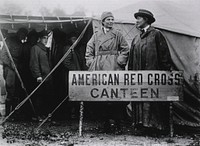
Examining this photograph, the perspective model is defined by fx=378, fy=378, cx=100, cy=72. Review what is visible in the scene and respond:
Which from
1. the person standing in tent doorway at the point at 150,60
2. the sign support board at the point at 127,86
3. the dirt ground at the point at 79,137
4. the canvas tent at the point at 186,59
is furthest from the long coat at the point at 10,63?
the person standing in tent doorway at the point at 150,60

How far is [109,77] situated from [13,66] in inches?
108

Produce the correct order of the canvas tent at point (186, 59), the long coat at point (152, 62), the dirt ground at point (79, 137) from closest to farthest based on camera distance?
1. the dirt ground at point (79, 137)
2. the long coat at point (152, 62)
3. the canvas tent at point (186, 59)

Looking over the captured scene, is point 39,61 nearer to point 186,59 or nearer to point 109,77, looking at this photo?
point 109,77

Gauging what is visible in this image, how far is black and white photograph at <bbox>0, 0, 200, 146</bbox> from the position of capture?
6.38 m

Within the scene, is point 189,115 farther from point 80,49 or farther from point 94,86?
point 80,49

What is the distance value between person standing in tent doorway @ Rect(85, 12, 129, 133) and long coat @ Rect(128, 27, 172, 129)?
309mm

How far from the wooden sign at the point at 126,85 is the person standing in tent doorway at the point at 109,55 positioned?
50 cm

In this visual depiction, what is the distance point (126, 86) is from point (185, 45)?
5.93 feet

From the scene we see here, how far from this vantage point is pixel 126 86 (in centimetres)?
639

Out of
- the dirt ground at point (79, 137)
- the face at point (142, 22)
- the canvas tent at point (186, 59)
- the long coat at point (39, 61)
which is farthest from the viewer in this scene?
the long coat at point (39, 61)

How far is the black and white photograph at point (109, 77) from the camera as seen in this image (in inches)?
251

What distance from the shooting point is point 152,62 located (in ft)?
21.8

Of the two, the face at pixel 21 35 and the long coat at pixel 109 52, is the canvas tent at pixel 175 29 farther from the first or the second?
the long coat at pixel 109 52

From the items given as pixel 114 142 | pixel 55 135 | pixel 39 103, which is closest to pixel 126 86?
pixel 114 142
